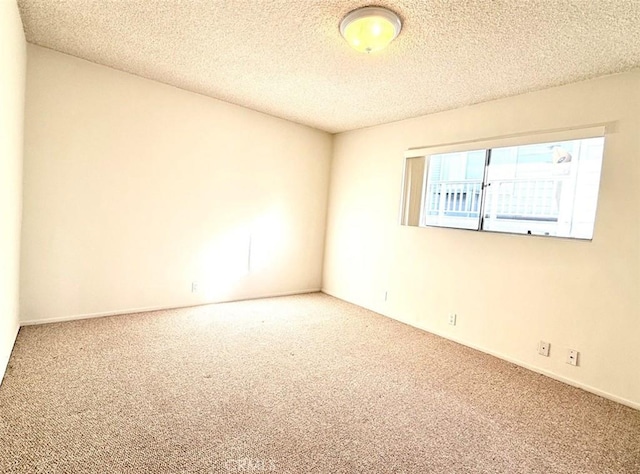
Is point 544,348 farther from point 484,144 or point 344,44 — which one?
point 344,44

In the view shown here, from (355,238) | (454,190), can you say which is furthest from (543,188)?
(355,238)

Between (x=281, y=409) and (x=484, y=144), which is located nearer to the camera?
(x=281, y=409)

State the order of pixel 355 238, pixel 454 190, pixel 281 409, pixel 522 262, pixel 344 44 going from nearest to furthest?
1. pixel 281 409
2. pixel 344 44
3. pixel 522 262
4. pixel 454 190
5. pixel 355 238

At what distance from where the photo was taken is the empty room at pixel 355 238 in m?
1.81

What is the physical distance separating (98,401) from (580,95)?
13.4 feet

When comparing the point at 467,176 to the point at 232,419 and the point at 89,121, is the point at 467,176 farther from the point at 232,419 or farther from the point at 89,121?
the point at 89,121

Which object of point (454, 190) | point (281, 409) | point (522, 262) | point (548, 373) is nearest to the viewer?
point (281, 409)

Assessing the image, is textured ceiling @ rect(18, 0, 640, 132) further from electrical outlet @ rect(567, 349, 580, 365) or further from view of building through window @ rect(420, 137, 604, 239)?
electrical outlet @ rect(567, 349, 580, 365)

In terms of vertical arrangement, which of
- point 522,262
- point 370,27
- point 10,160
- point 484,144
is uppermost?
point 370,27

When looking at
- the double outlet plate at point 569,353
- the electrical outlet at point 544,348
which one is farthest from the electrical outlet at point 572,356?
the electrical outlet at point 544,348

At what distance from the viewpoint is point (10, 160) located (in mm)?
2129

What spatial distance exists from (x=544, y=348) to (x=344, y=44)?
2938mm

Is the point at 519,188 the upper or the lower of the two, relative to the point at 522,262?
upper

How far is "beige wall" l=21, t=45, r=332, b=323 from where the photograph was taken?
289 centimetres
